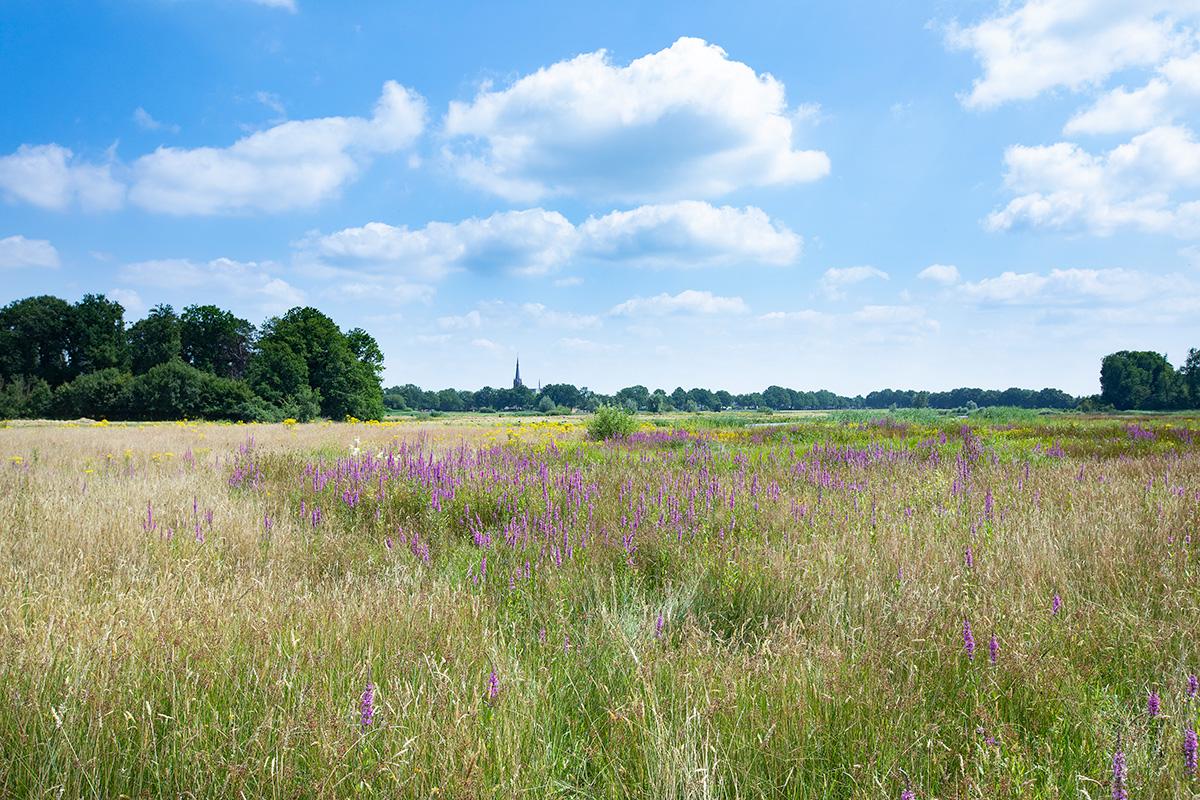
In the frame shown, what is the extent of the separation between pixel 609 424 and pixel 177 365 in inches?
2072

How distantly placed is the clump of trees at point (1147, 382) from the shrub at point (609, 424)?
296ft

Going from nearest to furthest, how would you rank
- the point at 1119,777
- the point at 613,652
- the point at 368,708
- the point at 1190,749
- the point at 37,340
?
1. the point at 1119,777
2. the point at 1190,749
3. the point at 368,708
4. the point at 613,652
5. the point at 37,340

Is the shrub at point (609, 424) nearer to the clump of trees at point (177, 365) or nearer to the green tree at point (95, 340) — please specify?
the clump of trees at point (177, 365)

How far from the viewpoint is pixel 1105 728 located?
2.28 m

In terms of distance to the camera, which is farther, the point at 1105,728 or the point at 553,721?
the point at 553,721

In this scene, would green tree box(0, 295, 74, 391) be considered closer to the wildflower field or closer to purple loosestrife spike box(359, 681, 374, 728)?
the wildflower field

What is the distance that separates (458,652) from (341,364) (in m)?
56.0

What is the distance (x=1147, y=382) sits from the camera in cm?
9075

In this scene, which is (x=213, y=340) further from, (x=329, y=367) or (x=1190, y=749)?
(x=1190, y=749)

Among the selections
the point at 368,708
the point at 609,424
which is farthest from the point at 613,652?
the point at 609,424

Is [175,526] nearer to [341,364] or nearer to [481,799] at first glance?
[481,799]

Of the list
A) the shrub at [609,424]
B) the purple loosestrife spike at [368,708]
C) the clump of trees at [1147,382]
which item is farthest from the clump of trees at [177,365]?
the clump of trees at [1147,382]

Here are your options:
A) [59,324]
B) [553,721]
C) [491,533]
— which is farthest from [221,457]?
[59,324]

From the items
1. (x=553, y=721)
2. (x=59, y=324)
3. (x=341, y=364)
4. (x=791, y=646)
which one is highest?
(x=59, y=324)
